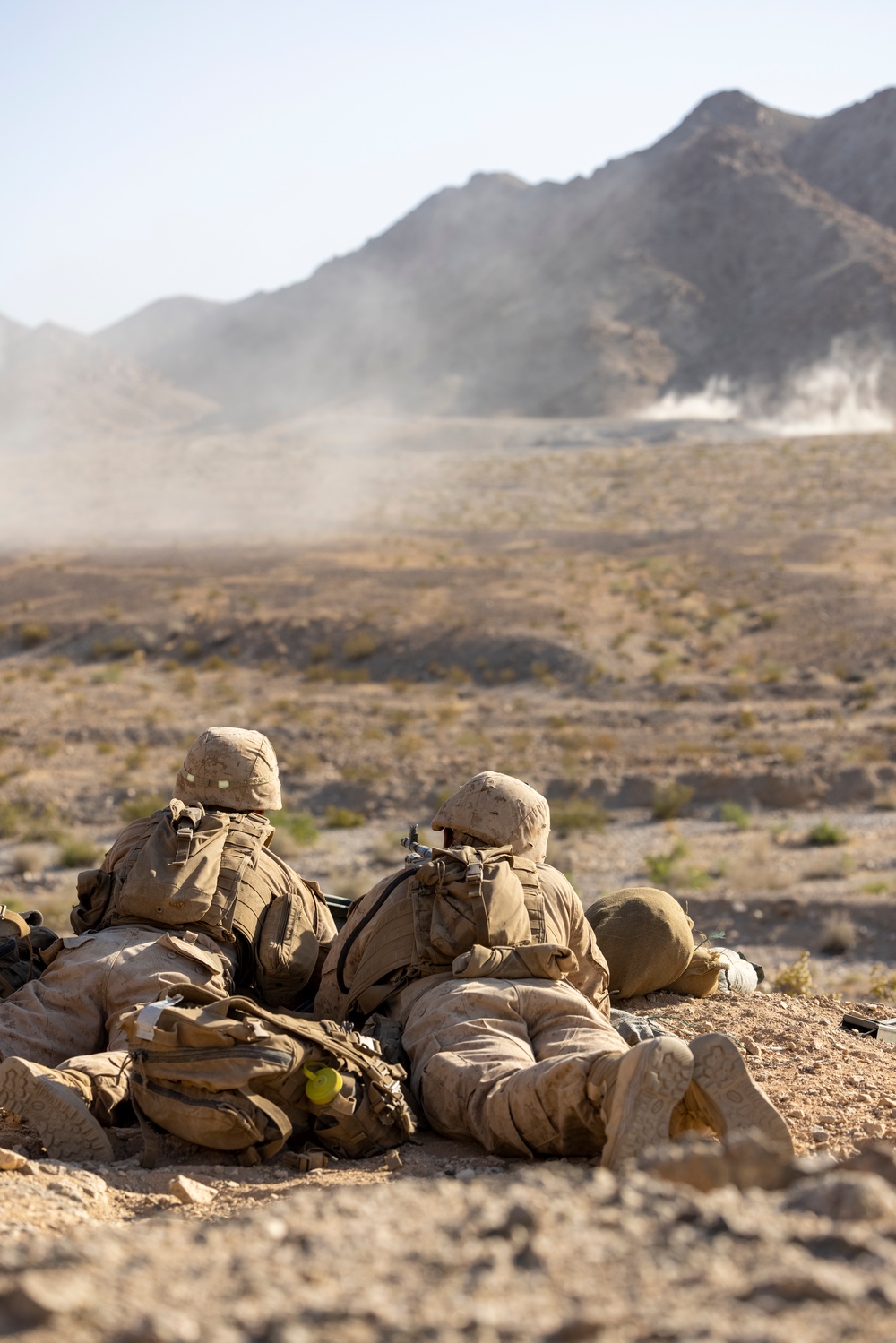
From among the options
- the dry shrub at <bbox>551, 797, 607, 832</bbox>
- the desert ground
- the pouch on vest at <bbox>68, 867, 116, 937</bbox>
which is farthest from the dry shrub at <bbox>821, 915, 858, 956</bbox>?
the pouch on vest at <bbox>68, 867, 116, 937</bbox>

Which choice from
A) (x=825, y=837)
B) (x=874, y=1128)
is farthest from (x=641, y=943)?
(x=825, y=837)

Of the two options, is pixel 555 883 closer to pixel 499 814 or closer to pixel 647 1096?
pixel 499 814

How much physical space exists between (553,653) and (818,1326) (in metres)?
22.4

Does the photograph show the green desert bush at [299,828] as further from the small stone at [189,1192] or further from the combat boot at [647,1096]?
the combat boot at [647,1096]

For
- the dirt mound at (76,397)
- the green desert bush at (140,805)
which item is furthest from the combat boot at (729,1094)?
the dirt mound at (76,397)

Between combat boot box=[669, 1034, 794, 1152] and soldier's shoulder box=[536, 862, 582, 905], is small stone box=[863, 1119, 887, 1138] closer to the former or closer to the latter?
combat boot box=[669, 1034, 794, 1152]

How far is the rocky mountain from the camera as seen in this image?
93062 millimetres

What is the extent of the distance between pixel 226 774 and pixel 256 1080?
1626 millimetres

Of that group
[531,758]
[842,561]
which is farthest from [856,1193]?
[842,561]

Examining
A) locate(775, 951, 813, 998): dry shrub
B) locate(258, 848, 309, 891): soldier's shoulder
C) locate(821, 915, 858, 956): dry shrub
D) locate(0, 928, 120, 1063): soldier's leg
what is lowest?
locate(821, 915, 858, 956): dry shrub

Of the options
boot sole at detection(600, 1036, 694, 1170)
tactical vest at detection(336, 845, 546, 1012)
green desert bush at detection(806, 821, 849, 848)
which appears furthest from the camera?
green desert bush at detection(806, 821, 849, 848)

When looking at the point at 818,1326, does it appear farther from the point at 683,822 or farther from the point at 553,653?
the point at 553,653

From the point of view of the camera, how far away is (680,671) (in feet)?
79.4

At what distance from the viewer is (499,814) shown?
16.3 feet
